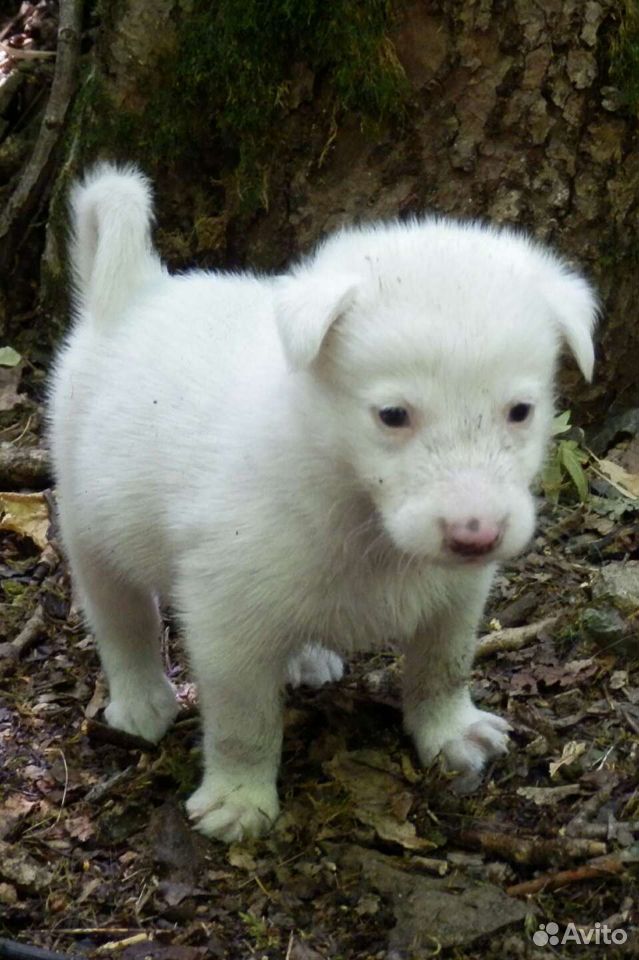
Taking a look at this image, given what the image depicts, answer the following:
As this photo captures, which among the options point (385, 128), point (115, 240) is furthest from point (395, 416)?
point (385, 128)

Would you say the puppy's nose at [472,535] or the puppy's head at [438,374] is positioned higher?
the puppy's head at [438,374]

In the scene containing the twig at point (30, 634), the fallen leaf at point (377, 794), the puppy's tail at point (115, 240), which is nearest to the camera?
the fallen leaf at point (377, 794)

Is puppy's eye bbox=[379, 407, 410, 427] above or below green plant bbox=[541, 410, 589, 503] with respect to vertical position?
above

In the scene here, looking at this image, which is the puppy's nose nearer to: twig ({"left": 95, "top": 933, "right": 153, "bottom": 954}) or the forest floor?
the forest floor

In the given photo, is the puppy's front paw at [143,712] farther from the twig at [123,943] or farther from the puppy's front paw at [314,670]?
the twig at [123,943]

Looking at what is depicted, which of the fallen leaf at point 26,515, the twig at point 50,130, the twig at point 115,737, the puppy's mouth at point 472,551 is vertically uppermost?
the puppy's mouth at point 472,551

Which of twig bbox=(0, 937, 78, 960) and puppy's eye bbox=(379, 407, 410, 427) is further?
twig bbox=(0, 937, 78, 960)

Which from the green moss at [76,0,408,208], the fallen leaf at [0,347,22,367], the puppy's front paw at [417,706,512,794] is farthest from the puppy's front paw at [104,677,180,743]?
the fallen leaf at [0,347,22,367]

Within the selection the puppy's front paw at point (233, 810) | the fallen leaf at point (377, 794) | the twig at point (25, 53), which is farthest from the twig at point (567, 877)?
the twig at point (25, 53)

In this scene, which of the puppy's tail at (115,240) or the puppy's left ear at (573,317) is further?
the puppy's tail at (115,240)
